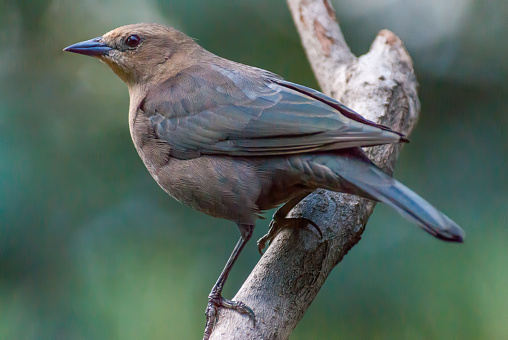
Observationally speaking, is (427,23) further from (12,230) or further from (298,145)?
(12,230)

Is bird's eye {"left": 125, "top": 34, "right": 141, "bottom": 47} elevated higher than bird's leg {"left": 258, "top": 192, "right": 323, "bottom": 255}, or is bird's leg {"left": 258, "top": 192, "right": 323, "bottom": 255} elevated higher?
bird's eye {"left": 125, "top": 34, "right": 141, "bottom": 47}

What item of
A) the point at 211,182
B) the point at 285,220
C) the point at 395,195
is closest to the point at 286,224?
the point at 285,220

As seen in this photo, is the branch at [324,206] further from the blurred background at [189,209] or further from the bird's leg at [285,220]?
the blurred background at [189,209]

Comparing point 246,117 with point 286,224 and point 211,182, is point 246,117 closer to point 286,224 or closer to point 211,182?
point 211,182

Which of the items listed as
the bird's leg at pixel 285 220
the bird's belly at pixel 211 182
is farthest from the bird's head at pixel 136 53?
the bird's leg at pixel 285 220

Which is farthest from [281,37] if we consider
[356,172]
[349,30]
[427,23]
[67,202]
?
[356,172]

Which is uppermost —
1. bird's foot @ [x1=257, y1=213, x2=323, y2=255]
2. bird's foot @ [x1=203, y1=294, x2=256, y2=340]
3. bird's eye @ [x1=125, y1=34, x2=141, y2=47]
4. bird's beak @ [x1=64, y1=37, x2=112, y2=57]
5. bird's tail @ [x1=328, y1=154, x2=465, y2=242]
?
bird's eye @ [x1=125, y1=34, x2=141, y2=47]

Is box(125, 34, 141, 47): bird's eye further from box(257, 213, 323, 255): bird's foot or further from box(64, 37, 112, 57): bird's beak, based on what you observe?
box(257, 213, 323, 255): bird's foot

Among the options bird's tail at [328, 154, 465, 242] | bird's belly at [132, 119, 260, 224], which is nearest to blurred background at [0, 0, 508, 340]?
bird's belly at [132, 119, 260, 224]
